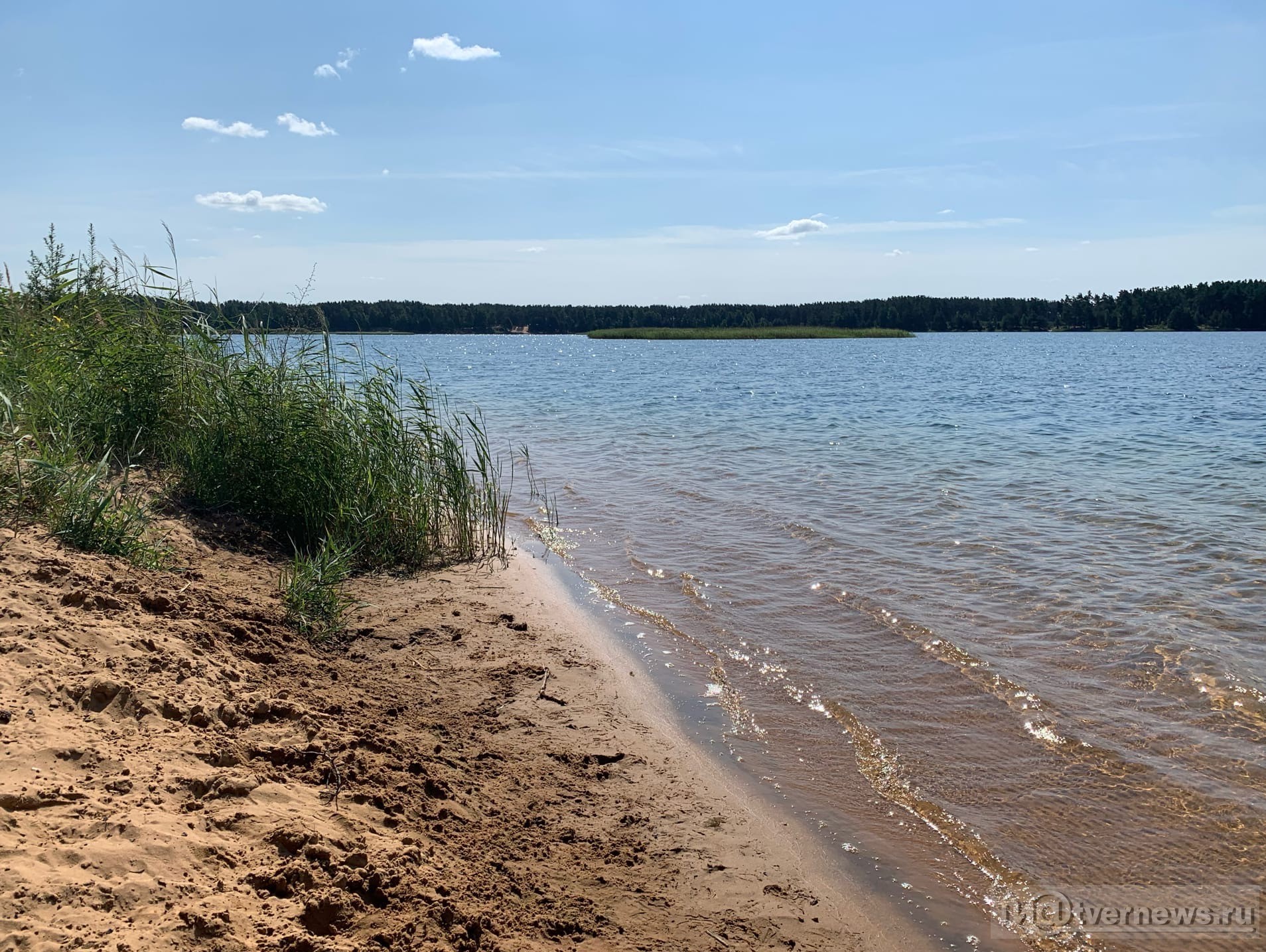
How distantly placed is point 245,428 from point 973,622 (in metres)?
6.42

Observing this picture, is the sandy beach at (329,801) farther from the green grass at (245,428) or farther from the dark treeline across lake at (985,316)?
the dark treeline across lake at (985,316)

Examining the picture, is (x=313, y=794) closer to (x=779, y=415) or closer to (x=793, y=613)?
(x=793, y=613)

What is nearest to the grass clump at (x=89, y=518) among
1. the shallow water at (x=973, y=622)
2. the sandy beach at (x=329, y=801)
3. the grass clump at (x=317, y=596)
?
the sandy beach at (x=329, y=801)

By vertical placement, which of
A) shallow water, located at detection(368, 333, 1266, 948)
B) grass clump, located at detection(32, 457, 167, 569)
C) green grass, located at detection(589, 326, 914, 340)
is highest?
green grass, located at detection(589, 326, 914, 340)

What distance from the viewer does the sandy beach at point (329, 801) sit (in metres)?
2.54

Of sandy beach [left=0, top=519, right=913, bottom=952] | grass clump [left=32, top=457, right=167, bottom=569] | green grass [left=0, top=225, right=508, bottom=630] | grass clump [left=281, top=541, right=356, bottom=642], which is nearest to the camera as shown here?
sandy beach [left=0, top=519, right=913, bottom=952]

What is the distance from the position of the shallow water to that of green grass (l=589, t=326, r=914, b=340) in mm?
84235

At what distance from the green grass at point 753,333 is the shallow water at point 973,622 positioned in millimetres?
84235

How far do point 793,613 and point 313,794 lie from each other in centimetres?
457

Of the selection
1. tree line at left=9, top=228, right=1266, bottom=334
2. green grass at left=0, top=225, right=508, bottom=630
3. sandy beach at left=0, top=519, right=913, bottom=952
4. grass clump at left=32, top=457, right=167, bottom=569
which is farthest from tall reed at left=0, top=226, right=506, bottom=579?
tree line at left=9, top=228, right=1266, bottom=334

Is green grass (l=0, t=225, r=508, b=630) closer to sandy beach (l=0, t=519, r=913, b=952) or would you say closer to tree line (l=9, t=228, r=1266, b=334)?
sandy beach (l=0, t=519, r=913, b=952)

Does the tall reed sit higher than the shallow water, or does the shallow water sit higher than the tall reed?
the tall reed

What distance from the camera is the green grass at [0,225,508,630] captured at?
6484 mm

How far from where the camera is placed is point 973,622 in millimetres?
6738
